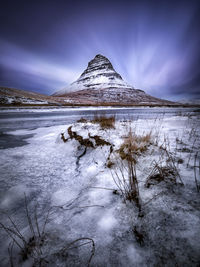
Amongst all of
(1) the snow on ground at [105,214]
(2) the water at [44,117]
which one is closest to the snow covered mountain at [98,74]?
(2) the water at [44,117]

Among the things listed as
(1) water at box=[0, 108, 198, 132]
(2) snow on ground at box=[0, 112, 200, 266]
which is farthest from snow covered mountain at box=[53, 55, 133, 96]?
(2) snow on ground at box=[0, 112, 200, 266]

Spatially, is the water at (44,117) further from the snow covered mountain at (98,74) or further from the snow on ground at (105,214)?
the snow covered mountain at (98,74)

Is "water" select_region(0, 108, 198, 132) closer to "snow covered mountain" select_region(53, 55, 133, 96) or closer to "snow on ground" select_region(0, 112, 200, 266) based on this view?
"snow on ground" select_region(0, 112, 200, 266)

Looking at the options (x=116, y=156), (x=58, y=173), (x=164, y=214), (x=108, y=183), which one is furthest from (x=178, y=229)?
(x=58, y=173)

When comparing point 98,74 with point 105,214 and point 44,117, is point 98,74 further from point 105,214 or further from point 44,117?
point 105,214

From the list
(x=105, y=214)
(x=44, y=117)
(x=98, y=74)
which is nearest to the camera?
(x=105, y=214)

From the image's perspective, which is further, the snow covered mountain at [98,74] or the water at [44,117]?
the snow covered mountain at [98,74]

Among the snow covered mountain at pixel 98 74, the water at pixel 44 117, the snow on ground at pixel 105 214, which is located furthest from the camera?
the snow covered mountain at pixel 98 74

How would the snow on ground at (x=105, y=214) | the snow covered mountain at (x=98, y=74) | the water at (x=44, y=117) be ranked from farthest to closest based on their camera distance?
the snow covered mountain at (x=98, y=74) → the water at (x=44, y=117) → the snow on ground at (x=105, y=214)

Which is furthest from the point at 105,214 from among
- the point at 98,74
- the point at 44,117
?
the point at 98,74

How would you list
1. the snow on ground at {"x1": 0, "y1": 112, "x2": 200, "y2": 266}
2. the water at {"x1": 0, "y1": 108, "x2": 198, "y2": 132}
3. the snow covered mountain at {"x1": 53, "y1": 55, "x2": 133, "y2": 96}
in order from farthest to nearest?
the snow covered mountain at {"x1": 53, "y1": 55, "x2": 133, "y2": 96} → the water at {"x1": 0, "y1": 108, "x2": 198, "y2": 132} → the snow on ground at {"x1": 0, "y1": 112, "x2": 200, "y2": 266}

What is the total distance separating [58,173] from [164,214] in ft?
4.94

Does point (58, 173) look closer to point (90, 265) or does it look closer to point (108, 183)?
point (108, 183)

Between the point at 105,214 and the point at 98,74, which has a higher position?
the point at 98,74
